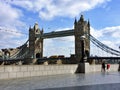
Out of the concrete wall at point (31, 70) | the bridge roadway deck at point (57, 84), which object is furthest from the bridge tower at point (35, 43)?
the bridge roadway deck at point (57, 84)

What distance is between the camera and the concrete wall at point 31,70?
13.5 meters

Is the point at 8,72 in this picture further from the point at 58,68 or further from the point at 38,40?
the point at 38,40

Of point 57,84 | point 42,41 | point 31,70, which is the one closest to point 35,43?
point 42,41

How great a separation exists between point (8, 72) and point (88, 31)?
91917 mm

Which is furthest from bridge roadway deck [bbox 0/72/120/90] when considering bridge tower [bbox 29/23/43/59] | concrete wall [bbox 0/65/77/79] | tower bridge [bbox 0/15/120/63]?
bridge tower [bbox 29/23/43/59]

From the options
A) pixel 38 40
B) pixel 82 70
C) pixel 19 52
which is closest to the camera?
pixel 82 70

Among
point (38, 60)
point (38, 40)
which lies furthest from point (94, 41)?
point (38, 40)

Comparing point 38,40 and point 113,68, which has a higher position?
point 38,40

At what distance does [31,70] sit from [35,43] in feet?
325

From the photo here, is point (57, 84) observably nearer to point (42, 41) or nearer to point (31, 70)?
point (31, 70)

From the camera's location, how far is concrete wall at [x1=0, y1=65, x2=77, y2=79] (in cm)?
1355

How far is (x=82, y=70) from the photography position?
71.1ft

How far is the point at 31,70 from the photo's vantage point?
1580cm

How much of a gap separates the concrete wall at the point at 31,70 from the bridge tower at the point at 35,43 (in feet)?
298
